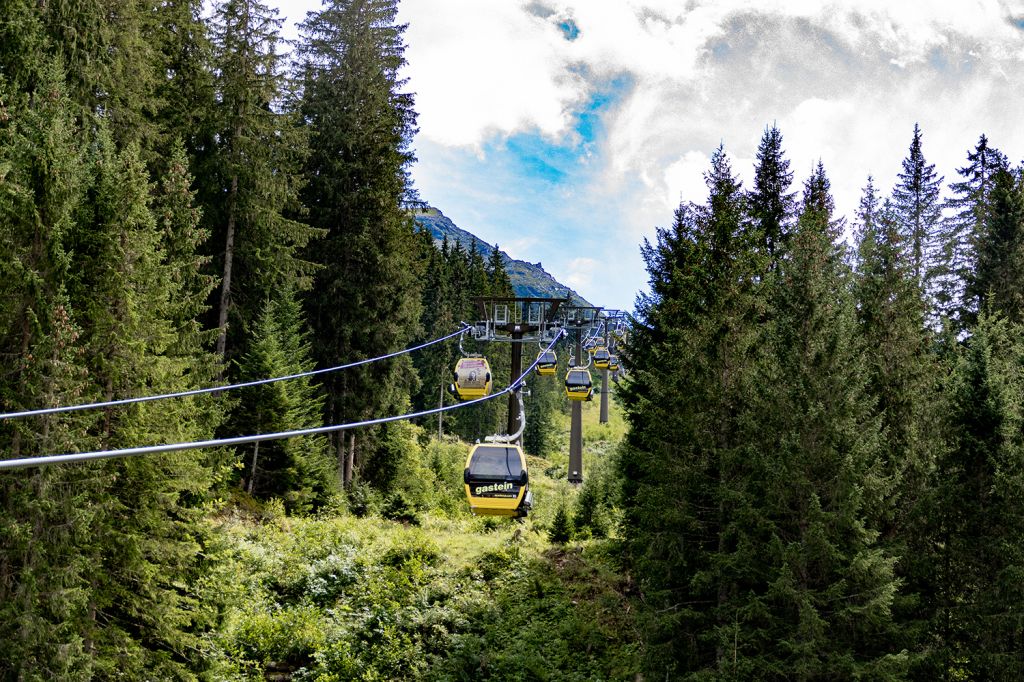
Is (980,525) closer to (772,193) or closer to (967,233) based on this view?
(772,193)

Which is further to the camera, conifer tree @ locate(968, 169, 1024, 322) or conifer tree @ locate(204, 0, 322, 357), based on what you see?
conifer tree @ locate(968, 169, 1024, 322)

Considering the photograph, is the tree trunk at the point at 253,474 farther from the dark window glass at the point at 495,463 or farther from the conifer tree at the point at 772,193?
the conifer tree at the point at 772,193

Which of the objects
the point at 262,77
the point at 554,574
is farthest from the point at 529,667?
the point at 262,77

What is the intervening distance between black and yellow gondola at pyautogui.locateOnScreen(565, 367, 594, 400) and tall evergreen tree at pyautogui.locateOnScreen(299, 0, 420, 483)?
8.07 metres

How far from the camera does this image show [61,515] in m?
11.3

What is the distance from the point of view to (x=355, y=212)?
91.4 ft

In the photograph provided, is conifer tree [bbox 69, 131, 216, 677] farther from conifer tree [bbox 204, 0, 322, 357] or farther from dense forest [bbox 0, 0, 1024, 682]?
conifer tree [bbox 204, 0, 322, 357]

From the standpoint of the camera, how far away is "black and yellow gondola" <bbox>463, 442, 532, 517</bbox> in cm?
1406

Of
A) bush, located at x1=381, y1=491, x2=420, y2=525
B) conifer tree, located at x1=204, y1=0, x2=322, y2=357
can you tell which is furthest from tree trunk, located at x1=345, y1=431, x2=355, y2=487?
conifer tree, located at x1=204, y1=0, x2=322, y2=357

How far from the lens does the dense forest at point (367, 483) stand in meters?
11.9

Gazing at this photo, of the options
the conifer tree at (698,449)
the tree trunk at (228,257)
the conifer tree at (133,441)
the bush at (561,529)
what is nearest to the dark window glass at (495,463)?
the conifer tree at (698,449)

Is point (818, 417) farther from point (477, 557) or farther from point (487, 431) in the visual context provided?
point (487, 431)

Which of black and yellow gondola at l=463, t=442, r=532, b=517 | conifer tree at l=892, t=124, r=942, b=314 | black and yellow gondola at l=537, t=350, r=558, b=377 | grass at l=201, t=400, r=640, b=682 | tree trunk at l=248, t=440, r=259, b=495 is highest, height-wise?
conifer tree at l=892, t=124, r=942, b=314

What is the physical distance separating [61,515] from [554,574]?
14633mm
